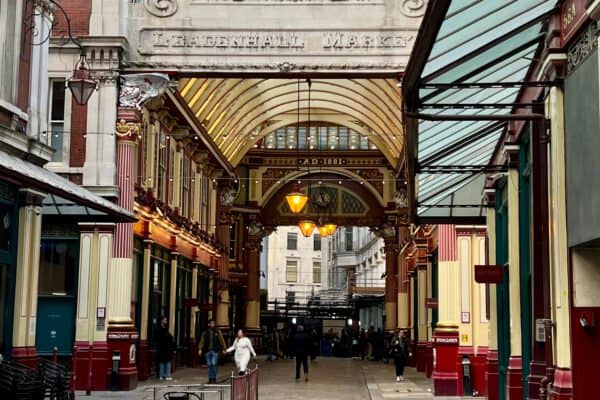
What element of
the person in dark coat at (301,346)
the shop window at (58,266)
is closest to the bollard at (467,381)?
the person in dark coat at (301,346)

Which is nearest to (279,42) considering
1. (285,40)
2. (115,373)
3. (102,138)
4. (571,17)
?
(285,40)

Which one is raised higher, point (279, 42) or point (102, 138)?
point (279, 42)

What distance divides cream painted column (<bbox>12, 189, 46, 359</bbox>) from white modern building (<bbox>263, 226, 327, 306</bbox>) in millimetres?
72594

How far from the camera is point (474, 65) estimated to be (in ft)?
35.6

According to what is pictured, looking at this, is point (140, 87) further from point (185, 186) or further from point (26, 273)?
point (185, 186)

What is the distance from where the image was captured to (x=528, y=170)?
44.1ft

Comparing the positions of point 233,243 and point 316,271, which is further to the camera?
point 316,271

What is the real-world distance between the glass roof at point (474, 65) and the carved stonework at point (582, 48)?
0.79 m

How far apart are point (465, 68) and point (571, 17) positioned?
1.37 metres

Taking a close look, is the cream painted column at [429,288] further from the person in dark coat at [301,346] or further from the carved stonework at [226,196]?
the carved stonework at [226,196]

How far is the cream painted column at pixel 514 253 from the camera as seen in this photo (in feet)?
47.6

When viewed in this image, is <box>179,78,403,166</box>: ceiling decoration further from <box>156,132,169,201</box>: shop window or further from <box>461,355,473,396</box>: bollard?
<box>461,355,473,396</box>: bollard

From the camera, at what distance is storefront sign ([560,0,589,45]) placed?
A: 9.23m

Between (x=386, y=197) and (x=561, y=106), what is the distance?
1478 inches
